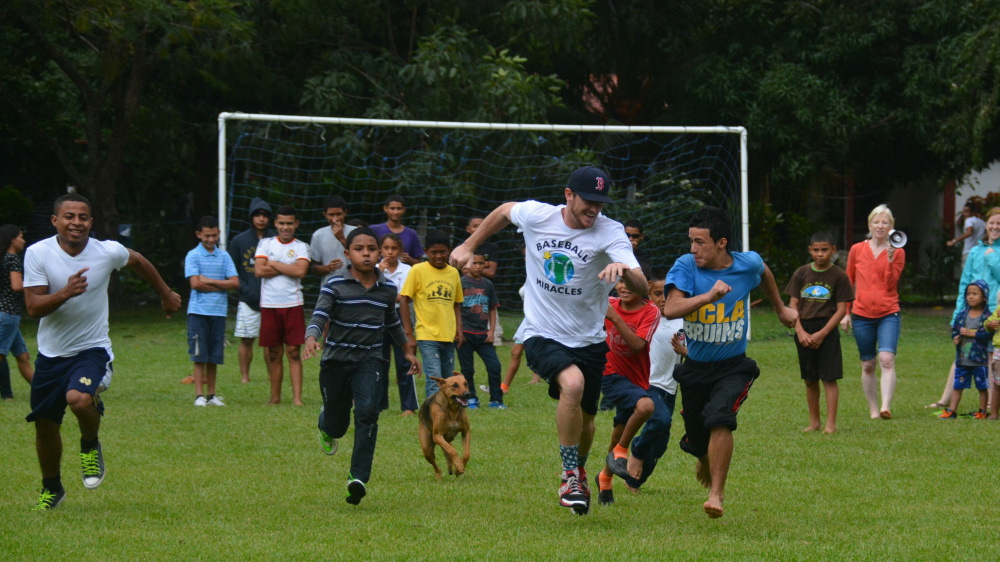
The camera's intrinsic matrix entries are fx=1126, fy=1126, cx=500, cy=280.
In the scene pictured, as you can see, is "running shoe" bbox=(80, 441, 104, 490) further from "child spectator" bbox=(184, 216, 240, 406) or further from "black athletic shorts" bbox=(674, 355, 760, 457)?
"child spectator" bbox=(184, 216, 240, 406)

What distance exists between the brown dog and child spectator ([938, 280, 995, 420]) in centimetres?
558

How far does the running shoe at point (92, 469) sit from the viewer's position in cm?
717

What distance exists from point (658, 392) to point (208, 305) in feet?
19.4

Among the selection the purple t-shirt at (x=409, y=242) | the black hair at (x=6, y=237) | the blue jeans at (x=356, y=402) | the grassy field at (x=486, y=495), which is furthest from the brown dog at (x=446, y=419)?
the black hair at (x=6, y=237)

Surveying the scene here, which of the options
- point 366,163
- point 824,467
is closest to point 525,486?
point 824,467

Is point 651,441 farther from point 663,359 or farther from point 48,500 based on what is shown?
point 48,500

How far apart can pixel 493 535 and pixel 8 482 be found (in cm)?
378

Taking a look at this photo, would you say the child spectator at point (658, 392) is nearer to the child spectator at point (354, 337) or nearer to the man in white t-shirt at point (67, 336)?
the child spectator at point (354, 337)

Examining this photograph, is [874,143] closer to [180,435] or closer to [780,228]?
[780,228]

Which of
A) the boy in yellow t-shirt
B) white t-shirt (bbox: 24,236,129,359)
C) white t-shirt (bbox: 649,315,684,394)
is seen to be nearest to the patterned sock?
white t-shirt (bbox: 649,315,684,394)

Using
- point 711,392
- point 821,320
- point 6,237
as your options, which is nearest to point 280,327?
point 6,237

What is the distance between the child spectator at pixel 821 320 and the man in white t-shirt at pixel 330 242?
4898 millimetres

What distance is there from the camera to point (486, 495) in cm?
737

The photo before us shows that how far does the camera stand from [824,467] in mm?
8469
